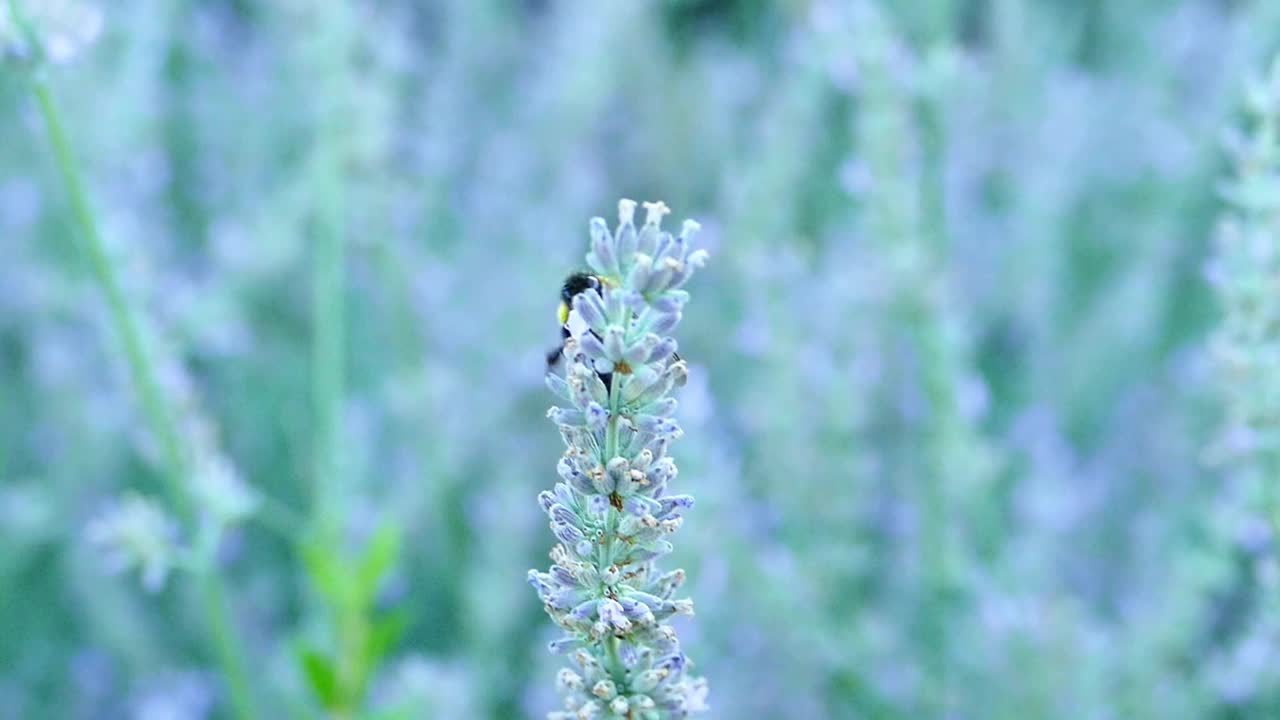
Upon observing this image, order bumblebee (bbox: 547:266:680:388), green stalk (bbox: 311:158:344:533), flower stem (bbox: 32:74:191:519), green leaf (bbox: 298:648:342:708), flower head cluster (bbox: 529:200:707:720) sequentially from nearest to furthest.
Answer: flower head cluster (bbox: 529:200:707:720), bumblebee (bbox: 547:266:680:388), flower stem (bbox: 32:74:191:519), green leaf (bbox: 298:648:342:708), green stalk (bbox: 311:158:344:533)

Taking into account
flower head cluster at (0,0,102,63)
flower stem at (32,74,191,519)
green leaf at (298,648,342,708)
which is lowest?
green leaf at (298,648,342,708)

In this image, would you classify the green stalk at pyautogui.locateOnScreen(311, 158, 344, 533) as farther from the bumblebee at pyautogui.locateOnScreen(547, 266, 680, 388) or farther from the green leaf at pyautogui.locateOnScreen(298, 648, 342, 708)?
the bumblebee at pyautogui.locateOnScreen(547, 266, 680, 388)

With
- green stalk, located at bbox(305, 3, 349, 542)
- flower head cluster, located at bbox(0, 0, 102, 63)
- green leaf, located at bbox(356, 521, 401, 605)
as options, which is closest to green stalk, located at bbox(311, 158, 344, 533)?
green stalk, located at bbox(305, 3, 349, 542)

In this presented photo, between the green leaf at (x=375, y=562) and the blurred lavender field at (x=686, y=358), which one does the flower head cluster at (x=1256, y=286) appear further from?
the green leaf at (x=375, y=562)

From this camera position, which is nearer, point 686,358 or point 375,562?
point 375,562

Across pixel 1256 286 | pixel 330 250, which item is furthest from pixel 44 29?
pixel 1256 286

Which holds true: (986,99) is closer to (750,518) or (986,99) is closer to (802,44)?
(802,44)

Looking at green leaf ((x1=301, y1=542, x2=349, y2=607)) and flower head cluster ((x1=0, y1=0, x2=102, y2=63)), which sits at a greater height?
flower head cluster ((x1=0, y1=0, x2=102, y2=63))

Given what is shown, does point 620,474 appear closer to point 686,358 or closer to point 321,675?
point 321,675
